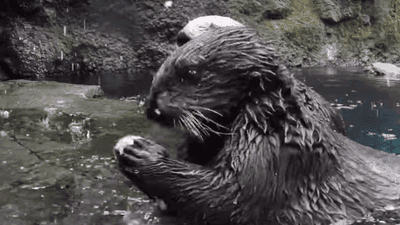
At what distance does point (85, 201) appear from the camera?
153 cm

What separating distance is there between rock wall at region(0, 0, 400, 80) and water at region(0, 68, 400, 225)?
4.36 m

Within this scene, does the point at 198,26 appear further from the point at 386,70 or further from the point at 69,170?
the point at 386,70

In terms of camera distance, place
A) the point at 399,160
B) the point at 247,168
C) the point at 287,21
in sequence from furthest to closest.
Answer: the point at 287,21
the point at 399,160
the point at 247,168

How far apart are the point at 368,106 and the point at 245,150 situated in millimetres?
4007

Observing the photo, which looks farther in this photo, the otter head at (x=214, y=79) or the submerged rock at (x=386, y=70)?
the submerged rock at (x=386, y=70)

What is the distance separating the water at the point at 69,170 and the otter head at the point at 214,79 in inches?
18.6

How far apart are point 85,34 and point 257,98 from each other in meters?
7.40

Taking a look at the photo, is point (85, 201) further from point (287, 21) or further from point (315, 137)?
point (287, 21)

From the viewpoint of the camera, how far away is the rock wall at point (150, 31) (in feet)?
21.9

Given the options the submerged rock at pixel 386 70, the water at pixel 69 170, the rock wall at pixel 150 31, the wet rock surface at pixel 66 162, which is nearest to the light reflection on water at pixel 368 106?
the water at pixel 69 170

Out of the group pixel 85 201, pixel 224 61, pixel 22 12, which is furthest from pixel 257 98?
pixel 22 12

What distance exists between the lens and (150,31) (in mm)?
8336

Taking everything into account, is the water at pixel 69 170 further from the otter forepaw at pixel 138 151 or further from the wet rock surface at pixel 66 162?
the otter forepaw at pixel 138 151

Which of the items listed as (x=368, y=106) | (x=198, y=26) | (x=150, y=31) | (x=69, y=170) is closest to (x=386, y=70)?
(x=368, y=106)
